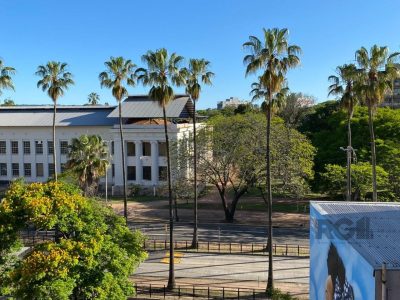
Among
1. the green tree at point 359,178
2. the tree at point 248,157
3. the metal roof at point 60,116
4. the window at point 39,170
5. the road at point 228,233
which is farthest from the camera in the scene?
the window at point 39,170

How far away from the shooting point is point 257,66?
90.1 ft

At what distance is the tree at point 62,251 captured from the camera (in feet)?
55.1

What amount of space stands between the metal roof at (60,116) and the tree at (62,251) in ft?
165

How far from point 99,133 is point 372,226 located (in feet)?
197

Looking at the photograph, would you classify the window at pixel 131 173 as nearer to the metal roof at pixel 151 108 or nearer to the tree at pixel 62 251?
the metal roof at pixel 151 108

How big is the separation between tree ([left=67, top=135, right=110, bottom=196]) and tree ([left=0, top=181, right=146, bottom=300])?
19.8 meters

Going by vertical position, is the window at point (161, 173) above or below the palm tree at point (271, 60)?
below

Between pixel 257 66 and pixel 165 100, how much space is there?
20.8 ft

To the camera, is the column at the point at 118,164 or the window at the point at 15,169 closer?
the column at the point at 118,164

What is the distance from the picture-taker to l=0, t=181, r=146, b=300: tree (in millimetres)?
16781

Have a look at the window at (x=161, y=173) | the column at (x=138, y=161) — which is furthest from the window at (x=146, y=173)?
the window at (x=161, y=173)

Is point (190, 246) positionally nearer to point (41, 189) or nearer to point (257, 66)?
point (257, 66)

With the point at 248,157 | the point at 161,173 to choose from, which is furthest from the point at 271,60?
the point at 161,173

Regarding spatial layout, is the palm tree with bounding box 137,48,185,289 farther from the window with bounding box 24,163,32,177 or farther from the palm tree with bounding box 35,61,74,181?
the window with bounding box 24,163,32,177
